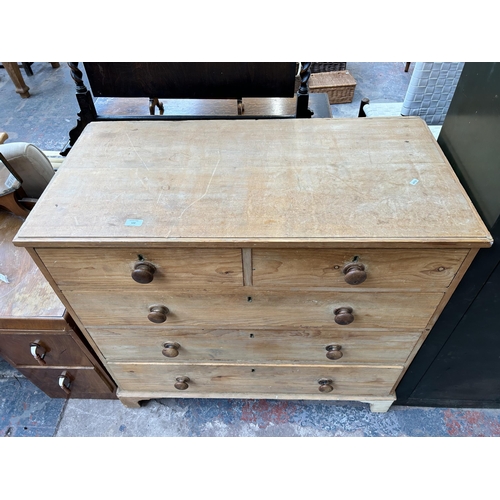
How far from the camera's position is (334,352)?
3.75 feet

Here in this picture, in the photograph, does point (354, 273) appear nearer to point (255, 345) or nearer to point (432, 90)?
point (255, 345)

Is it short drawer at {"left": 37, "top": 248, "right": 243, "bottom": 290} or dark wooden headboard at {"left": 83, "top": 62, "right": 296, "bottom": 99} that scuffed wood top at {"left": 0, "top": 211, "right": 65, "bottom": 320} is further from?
dark wooden headboard at {"left": 83, "top": 62, "right": 296, "bottom": 99}

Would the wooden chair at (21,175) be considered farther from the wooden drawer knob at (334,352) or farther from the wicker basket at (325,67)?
the wicker basket at (325,67)

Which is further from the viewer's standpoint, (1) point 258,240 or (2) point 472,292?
(2) point 472,292

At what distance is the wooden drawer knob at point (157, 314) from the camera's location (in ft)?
3.30

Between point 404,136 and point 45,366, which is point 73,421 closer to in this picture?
point 45,366

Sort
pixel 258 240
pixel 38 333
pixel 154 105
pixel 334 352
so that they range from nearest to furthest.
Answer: pixel 258 240 < pixel 334 352 < pixel 38 333 < pixel 154 105

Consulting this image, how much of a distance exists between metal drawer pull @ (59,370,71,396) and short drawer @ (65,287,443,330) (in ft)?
1.59

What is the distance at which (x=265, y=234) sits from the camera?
2.71ft

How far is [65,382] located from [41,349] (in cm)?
22

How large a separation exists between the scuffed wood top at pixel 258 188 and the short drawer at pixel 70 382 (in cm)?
81

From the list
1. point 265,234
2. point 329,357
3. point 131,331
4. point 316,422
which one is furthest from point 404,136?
point 316,422

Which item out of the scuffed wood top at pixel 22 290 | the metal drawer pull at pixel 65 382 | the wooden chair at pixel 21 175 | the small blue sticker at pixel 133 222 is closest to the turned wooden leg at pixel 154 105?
the wooden chair at pixel 21 175

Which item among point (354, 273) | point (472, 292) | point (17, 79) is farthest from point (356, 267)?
point (17, 79)
